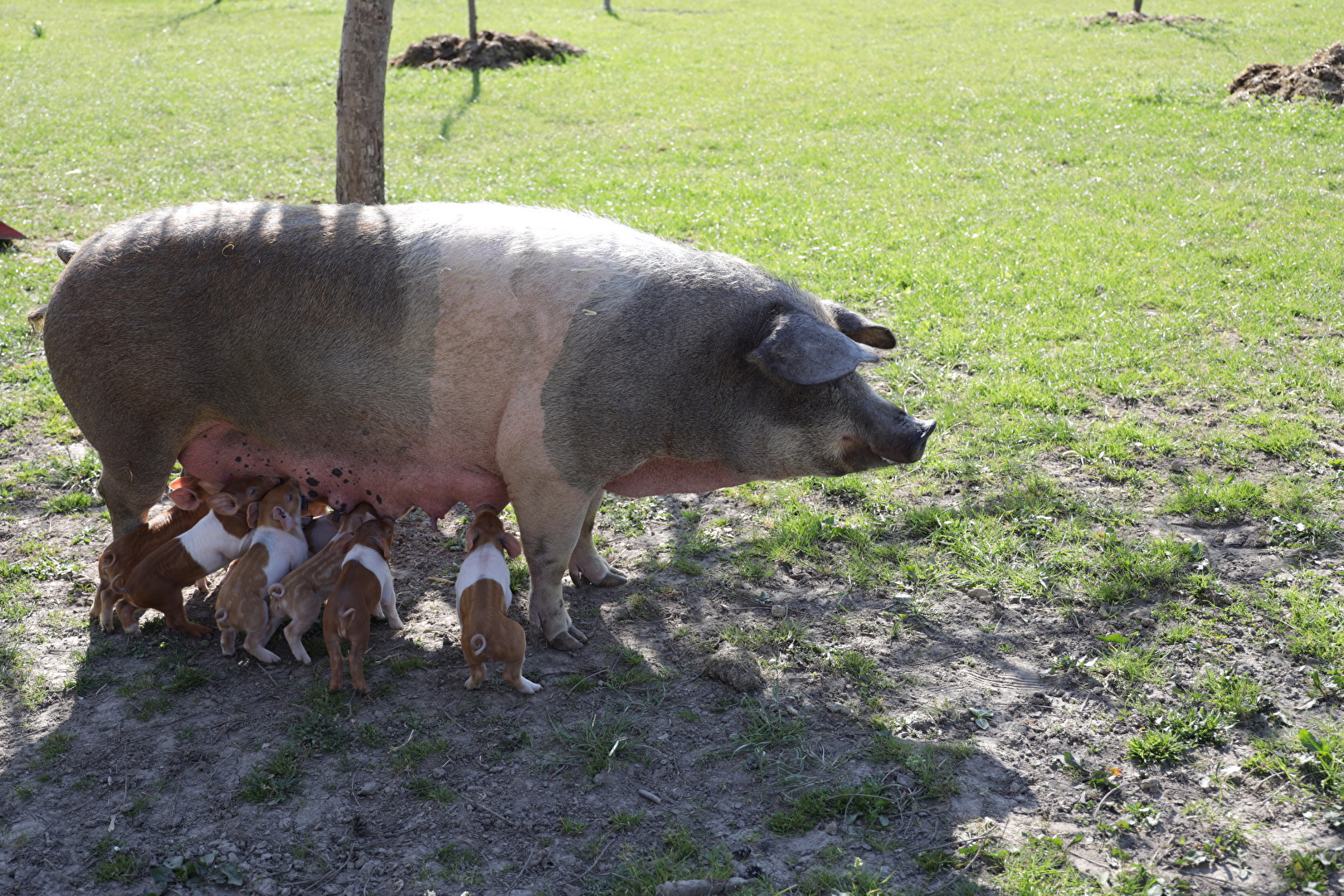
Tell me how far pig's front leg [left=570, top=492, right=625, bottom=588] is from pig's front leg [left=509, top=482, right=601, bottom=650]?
0.44 metres

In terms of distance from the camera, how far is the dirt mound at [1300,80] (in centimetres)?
1448

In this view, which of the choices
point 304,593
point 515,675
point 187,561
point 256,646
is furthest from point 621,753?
point 187,561

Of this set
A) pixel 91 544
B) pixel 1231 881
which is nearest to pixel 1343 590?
pixel 1231 881

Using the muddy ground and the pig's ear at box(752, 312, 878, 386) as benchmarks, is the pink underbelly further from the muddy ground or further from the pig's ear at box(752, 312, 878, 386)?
the pig's ear at box(752, 312, 878, 386)

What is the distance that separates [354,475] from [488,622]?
3.80 feet

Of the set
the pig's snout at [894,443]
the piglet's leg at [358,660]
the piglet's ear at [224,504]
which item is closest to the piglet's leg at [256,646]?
the piglet's leg at [358,660]

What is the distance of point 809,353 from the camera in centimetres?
420

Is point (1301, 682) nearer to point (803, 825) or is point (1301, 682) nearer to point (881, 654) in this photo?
point (881, 654)

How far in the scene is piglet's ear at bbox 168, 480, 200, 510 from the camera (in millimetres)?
4930

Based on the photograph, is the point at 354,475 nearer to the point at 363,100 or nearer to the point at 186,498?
the point at 186,498

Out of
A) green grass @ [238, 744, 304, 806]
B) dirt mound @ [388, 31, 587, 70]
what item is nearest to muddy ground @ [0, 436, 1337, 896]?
green grass @ [238, 744, 304, 806]

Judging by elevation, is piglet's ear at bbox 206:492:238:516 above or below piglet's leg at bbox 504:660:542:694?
above

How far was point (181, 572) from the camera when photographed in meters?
4.56

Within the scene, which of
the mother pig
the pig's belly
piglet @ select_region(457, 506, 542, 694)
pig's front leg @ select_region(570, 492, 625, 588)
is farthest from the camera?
pig's front leg @ select_region(570, 492, 625, 588)
